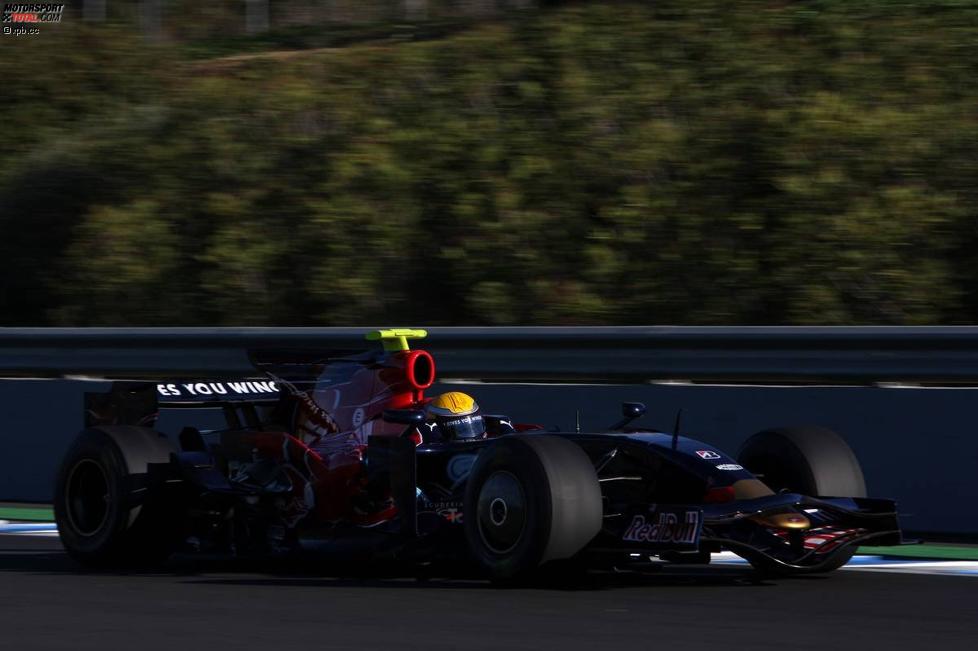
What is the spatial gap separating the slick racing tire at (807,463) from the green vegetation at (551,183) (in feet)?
15.9

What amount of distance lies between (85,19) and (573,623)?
59.7ft

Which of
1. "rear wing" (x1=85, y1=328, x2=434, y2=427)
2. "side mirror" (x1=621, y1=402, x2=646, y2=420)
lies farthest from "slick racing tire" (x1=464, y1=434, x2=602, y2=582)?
"rear wing" (x1=85, y1=328, x2=434, y2=427)

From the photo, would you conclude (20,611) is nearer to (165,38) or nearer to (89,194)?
(89,194)

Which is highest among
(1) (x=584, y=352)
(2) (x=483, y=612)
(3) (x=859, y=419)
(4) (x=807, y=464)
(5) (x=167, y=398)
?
(1) (x=584, y=352)

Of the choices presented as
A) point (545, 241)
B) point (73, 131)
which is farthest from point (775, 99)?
point (73, 131)

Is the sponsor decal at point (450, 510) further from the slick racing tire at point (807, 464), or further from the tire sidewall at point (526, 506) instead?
the slick racing tire at point (807, 464)

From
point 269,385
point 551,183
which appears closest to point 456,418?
point 269,385

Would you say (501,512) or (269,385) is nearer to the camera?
(501,512)

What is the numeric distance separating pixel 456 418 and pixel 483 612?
6.47 ft

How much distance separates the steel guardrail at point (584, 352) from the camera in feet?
31.8

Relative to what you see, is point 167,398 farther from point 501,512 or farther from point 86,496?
point 501,512

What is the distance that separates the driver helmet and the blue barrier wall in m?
2.10

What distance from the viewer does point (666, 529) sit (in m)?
7.26

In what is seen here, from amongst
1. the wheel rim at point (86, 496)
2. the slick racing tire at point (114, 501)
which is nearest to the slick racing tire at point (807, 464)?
the slick racing tire at point (114, 501)
